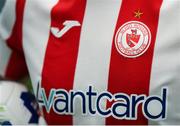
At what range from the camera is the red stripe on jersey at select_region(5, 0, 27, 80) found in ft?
4.29

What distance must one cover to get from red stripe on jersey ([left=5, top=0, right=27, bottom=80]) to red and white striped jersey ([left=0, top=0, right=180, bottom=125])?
0.12 feet

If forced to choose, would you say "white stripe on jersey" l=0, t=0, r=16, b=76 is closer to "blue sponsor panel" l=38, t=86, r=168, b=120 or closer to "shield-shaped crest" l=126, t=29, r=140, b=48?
"blue sponsor panel" l=38, t=86, r=168, b=120

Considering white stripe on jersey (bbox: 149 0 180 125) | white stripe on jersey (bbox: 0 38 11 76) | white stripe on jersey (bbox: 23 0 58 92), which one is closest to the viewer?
white stripe on jersey (bbox: 149 0 180 125)

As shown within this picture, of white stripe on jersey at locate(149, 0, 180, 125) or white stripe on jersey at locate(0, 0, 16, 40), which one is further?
white stripe on jersey at locate(0, 0, 16, 40)

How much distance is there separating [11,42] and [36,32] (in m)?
0.12

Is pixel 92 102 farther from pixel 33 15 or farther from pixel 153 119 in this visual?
pixel 33 15

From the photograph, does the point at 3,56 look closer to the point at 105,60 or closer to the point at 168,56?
the point at 105,60

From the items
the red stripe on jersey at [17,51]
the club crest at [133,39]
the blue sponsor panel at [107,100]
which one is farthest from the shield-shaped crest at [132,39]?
the red stripe on jersey at [17,51]

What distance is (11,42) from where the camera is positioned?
136 centimetres

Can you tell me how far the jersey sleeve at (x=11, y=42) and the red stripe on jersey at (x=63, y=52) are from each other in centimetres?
12

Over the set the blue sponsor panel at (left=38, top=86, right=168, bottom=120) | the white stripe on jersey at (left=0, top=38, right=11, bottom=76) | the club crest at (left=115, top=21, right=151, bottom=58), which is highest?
the club crest at (left=115, top=21, right=151, bottom=58)

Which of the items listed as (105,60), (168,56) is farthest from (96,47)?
(168,56)

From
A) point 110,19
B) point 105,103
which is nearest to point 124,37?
point 110,19

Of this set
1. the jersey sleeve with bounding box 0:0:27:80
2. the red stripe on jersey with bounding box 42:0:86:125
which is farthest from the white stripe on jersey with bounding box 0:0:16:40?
the red stripe on jersey with bounding box 42:0:86:125
